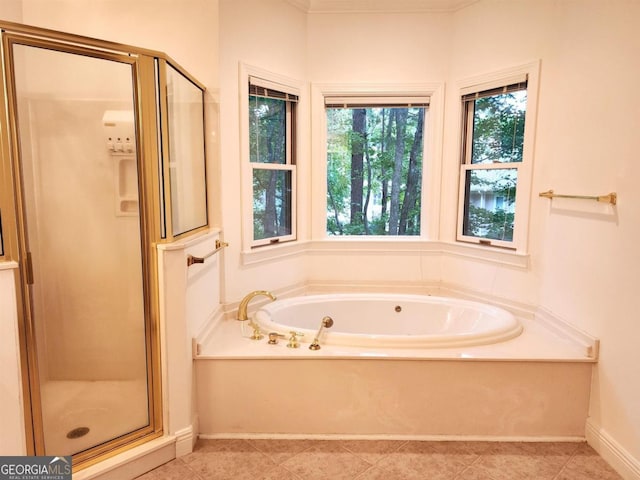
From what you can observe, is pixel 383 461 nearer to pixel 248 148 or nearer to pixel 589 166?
pixel 589 166

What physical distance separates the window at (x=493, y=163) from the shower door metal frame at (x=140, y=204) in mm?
2207

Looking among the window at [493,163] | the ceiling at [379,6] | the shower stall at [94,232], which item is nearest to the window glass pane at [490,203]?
the window at [493,163]

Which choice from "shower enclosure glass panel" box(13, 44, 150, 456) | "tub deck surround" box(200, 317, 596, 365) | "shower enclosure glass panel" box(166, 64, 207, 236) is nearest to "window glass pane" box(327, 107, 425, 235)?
"shower enclosure glass panel" box(166, 64, 207, 236)

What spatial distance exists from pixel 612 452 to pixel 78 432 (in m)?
2.39

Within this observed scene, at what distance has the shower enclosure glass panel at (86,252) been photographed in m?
1.83

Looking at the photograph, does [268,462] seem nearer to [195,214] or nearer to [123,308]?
[123,308]

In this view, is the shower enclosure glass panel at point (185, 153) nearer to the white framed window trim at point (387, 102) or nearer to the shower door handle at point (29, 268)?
the shower door handle at point (29, 268)

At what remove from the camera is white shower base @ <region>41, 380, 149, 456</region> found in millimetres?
1803

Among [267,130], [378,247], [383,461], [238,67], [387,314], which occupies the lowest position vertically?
[383,461]

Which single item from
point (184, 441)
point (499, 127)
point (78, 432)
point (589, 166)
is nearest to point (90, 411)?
point (78, 432)

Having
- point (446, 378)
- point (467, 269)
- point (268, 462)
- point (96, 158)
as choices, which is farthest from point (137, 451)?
point (467, 269)

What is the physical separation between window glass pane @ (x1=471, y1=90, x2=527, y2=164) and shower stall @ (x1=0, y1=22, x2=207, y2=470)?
2060mm

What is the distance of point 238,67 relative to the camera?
2.72 metres

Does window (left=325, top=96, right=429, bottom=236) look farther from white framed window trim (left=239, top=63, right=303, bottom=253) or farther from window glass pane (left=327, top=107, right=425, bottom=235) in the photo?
white framed window trim (left=239, top=63, right=303, bottom=253)
